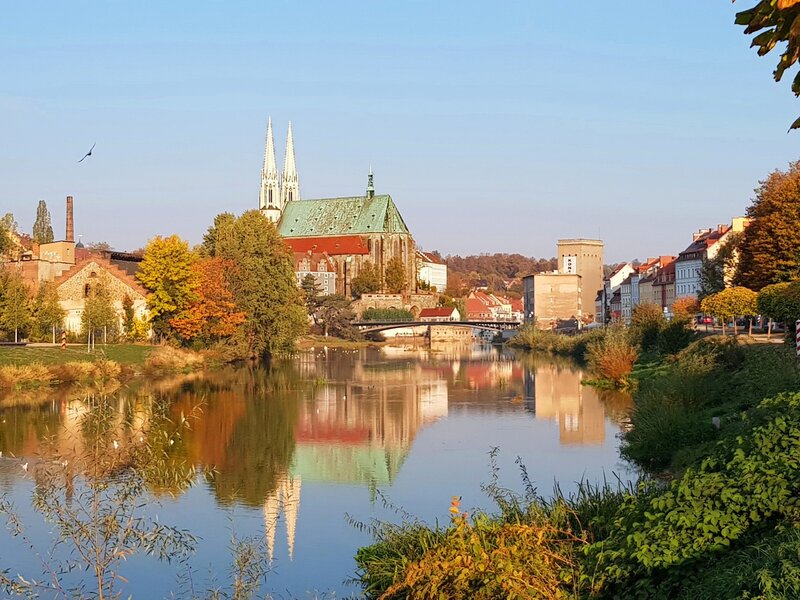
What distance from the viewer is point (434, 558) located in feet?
33.1

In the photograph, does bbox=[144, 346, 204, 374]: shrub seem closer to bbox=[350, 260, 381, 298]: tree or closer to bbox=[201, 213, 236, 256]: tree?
bbox=[201, 213, 236, 256]: tree

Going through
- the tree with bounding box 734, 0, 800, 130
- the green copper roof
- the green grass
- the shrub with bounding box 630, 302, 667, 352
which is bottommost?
the green grass

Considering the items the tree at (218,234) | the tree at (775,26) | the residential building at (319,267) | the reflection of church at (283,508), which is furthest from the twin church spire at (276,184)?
the tree at (775,26)

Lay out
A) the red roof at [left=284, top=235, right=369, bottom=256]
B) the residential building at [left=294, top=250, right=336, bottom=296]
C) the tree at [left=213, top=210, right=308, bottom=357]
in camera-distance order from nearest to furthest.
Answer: the tree at [left=213, top=210, right=308, bottom=357], the residential building at [left=294, top=250, right=336, bottom=296], the red roof at [left=284, top=235, right=369, bottom=256]

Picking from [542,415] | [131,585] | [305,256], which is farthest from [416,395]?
[305,256]

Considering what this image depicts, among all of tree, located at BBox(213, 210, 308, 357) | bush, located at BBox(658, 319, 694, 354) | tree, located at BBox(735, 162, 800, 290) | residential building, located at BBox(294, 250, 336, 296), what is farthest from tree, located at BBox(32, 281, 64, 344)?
residential building, located at BBox(294, 250, 336, 296)

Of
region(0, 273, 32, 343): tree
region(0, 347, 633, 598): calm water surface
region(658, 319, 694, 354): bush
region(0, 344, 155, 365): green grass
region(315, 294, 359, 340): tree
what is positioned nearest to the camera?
region(0, 347, 633, 598): calm water surface

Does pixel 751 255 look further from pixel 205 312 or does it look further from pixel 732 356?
pixel 205 312

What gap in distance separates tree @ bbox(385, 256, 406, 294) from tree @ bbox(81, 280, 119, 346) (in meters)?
79.0

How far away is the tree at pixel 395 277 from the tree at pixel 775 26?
128956 millimetres

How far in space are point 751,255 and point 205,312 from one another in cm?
2770

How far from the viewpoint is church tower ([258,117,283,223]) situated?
15688 cm

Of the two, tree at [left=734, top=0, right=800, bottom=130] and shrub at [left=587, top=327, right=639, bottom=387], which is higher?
tree at [left=734, top=0, right=800, bottom=130]

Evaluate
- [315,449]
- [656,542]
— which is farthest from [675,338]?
[656,542]
